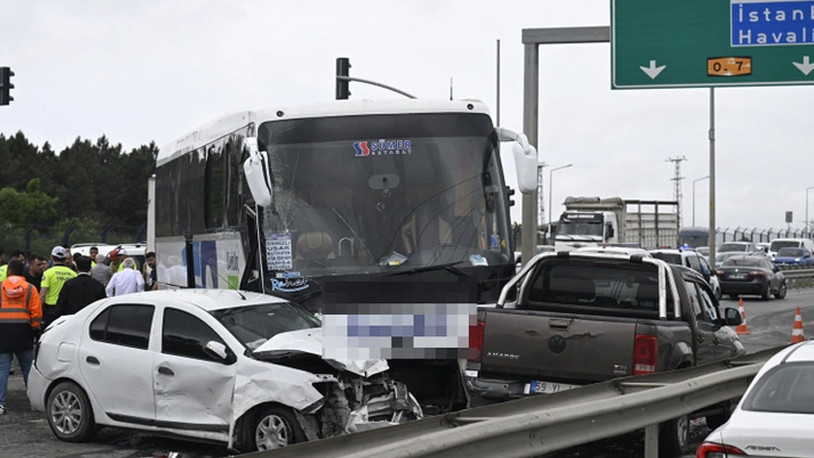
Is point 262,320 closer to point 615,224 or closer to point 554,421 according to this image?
point 554,421

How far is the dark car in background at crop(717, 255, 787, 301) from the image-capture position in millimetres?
42250

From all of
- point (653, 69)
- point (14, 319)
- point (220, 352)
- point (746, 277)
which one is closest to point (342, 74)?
point (653, 69)

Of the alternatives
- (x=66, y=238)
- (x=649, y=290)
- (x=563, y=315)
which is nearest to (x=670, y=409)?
(x=563, y=315)

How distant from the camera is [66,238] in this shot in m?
35.9

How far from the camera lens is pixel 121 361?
11.5 metres

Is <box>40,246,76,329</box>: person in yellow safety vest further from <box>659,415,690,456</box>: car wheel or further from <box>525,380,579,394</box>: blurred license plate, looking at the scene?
<box>659,415,690,456</box>: car wheel

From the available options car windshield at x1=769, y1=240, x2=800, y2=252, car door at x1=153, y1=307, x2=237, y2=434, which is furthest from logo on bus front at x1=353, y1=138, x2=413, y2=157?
car windshield at x1=769, y1=240, x2=800, y2=252

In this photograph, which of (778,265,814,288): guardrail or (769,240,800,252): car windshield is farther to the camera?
(769,240,800,252): car windshield

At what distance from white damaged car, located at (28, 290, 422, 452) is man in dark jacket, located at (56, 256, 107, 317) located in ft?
11.8

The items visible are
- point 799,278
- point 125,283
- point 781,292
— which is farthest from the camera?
point 799,278

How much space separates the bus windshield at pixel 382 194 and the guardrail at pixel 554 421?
3920 millimetres

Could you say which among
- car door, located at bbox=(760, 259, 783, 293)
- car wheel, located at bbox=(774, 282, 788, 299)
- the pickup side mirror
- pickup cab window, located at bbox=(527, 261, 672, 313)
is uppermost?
pickup cab window, located at bbox=(527, 261, 672, 313)

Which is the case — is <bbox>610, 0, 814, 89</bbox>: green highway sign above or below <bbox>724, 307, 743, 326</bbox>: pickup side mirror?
above

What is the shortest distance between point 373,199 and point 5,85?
1492 cm
